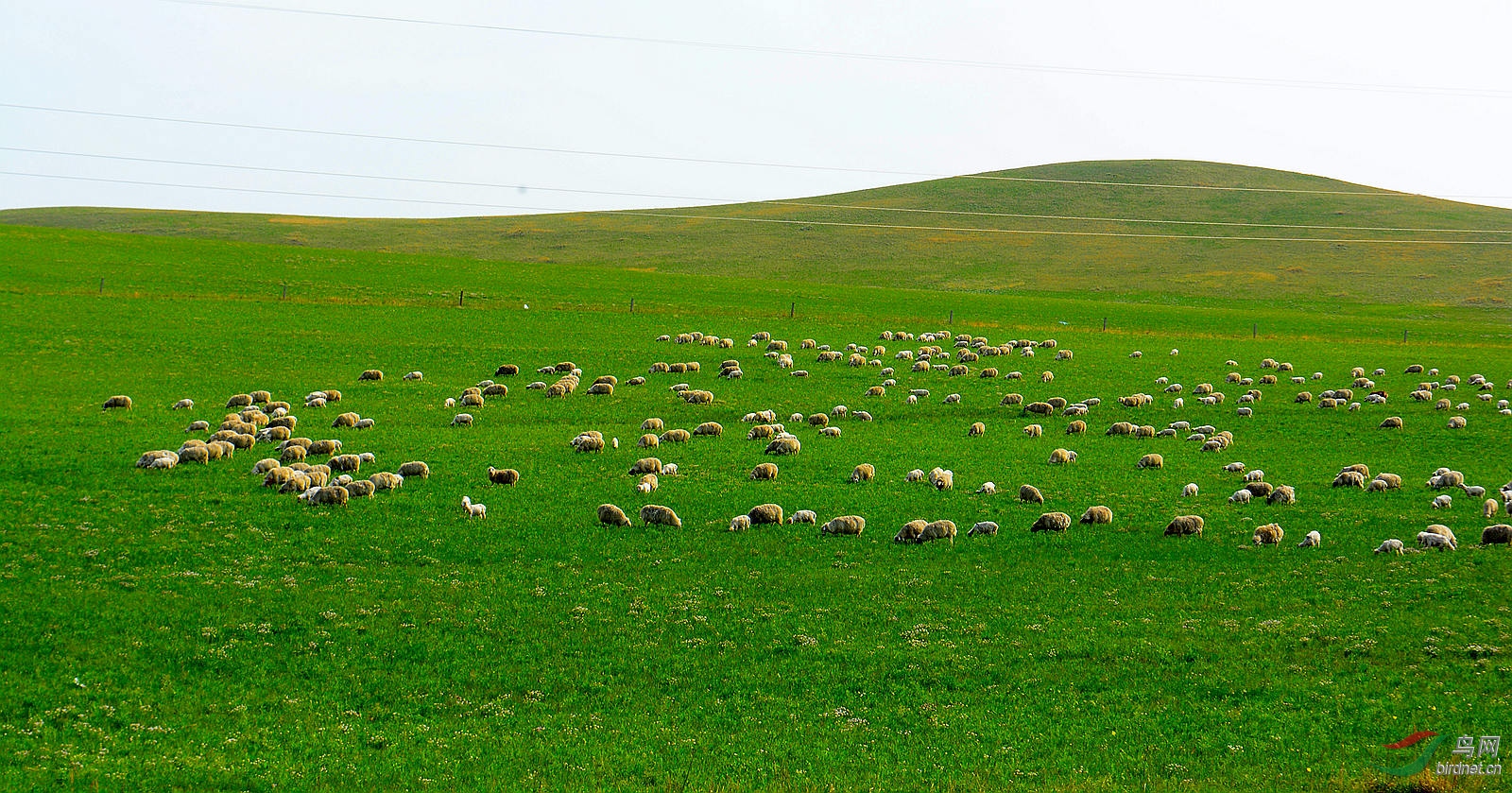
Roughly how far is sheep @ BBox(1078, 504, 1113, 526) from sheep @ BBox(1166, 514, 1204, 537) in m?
1.19

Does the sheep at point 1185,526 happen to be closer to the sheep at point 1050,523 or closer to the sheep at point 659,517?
the sheep at point 1050,523

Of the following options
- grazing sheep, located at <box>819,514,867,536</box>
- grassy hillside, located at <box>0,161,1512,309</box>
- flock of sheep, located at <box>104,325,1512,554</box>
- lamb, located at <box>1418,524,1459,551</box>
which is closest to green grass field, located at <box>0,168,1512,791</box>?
grazing sheep, located at <box>819,514,867,536</box>

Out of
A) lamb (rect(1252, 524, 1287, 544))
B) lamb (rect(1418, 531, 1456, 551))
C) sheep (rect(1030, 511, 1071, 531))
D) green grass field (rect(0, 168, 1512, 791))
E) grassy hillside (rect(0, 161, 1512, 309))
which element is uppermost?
grassy hillside (rect(0, 161, 1512, 309))

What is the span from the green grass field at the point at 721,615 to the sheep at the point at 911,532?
1.76ft

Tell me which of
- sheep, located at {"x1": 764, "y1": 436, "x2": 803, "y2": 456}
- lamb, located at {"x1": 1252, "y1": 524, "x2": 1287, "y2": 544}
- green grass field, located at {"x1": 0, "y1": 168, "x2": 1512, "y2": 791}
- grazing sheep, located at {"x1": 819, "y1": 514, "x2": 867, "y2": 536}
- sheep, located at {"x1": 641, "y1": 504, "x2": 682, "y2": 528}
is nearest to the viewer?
green grass field, located at {"x1": 0, "y1": 168, "x2": 1512, "y2": 791}

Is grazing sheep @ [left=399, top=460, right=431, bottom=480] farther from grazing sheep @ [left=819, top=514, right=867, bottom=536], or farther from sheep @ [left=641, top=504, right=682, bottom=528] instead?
grazing sheep @ [left=819, top=514, right=867, bottom=536]

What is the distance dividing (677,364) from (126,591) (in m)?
29.3

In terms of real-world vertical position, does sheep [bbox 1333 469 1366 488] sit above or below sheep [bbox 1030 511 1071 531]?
above

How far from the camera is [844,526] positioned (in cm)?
2088

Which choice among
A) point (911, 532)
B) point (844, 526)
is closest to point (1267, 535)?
point (911, 532)

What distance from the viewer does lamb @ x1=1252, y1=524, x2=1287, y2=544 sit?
64.6ft

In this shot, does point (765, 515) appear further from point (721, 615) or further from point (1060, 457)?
point (1060, 457)

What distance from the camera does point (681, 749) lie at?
11.8 metres

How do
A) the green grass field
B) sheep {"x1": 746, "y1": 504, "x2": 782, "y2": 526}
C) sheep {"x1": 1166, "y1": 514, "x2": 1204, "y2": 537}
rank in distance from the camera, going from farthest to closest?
sheep {"x1": 746, "y1": 504, "x2": 782, "y2": 526}, sheep {"x1": 1166, "y1": 514, "x2": 1204, "y2": 537}, the green grass field
